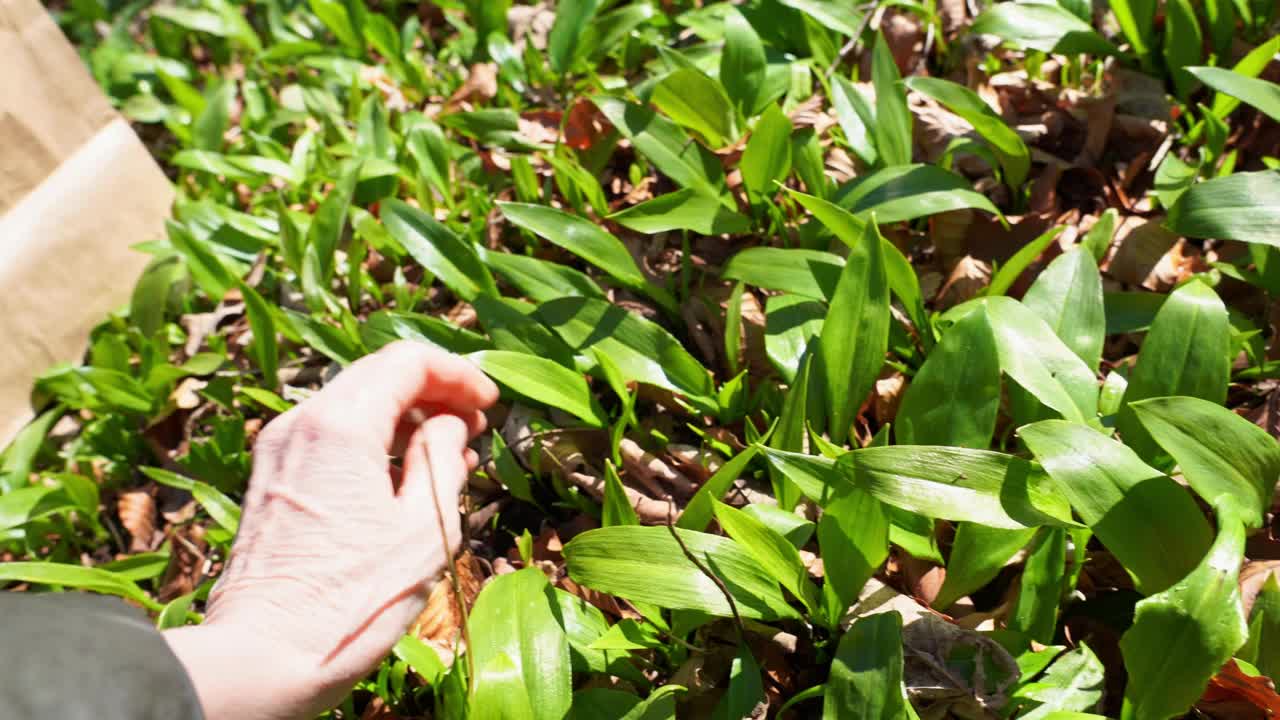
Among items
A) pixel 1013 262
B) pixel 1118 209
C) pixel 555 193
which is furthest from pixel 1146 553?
pixel 555 193

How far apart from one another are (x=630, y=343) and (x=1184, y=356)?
87 cm

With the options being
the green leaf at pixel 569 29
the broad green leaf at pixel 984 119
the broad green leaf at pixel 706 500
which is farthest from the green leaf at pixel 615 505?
the green leaf at pixel 569 29

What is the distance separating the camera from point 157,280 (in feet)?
7.48

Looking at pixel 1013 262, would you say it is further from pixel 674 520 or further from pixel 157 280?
pixel 157 280

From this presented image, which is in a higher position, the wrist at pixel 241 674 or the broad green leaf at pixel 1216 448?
the wrist at pixel 241 674

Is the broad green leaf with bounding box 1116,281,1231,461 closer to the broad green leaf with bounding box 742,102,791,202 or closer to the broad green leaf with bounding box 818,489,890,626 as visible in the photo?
the broad green leaf with bounding box 818,489,890,626

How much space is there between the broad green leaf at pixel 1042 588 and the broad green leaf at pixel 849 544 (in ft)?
0.66

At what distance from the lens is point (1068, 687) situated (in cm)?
124

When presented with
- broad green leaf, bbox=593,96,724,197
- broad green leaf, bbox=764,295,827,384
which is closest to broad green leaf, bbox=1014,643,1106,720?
broad green leaf, bbox=764,295,827,384

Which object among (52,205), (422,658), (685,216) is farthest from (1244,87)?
(52,205)

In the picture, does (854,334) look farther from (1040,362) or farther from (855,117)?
→ (855,117)

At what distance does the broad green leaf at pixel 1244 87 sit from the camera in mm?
1649

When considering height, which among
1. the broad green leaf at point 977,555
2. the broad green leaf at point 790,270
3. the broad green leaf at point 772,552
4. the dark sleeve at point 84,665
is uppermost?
the dark sleeve at point 84,665

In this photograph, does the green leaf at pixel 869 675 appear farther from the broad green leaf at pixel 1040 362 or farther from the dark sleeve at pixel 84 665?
the dark sleeve at pixel 84 665
